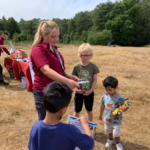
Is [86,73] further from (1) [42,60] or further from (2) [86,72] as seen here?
(1) [42,60]

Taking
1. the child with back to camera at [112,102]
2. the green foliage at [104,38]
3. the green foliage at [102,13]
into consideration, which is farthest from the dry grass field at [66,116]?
the green foliage at [102,13]

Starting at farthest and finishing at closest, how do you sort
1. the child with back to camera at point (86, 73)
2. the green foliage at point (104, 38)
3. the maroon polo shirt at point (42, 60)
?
the green foliage at point (104, 38)
the child with back to camera at point (86, 73)
the maroon polo shirt at point (42, 60)

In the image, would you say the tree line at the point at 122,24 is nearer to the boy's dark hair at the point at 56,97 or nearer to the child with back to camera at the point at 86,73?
the child with back to camera at the point at 86,73

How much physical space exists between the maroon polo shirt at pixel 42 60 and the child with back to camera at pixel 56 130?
45 cm

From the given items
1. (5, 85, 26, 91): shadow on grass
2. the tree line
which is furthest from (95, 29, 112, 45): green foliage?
(5, 85, 26, 91): shadow on grass

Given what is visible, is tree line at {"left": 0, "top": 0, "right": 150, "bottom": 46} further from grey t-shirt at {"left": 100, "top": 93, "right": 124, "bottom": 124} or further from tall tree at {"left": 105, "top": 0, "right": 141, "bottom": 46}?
grey t-shirt at {"left": 100, "top": 93, "right": 124, "bottom": 124}

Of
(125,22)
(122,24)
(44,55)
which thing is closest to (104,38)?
(122,24)

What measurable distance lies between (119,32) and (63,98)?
40142 mm

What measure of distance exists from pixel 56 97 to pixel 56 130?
0.75 ft

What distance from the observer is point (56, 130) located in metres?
0.95

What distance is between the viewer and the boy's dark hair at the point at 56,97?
0.94m

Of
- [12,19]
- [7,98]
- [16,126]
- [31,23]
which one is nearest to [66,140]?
[16,126]

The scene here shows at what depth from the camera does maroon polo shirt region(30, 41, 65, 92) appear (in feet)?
4.41

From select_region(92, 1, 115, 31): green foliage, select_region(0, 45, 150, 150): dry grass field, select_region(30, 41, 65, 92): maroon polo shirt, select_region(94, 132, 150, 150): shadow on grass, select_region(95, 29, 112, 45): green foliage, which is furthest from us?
select_region(92, 1, 115, 31): green foliage
